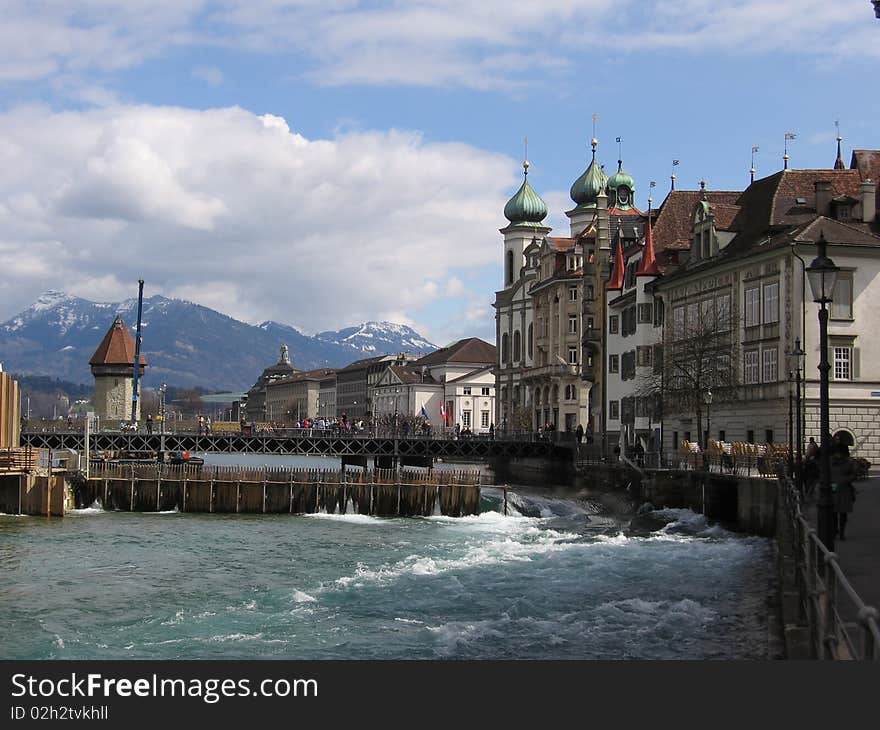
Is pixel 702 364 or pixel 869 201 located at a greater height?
pixel 869 201

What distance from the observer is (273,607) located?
28625 millimetres

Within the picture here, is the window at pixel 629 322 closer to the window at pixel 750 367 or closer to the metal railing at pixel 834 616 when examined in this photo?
the window at pixel 750 367

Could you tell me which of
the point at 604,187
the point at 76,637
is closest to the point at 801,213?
the point at 76,637

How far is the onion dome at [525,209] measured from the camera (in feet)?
494

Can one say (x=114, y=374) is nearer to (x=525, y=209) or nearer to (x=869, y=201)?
(x=525, y=209)

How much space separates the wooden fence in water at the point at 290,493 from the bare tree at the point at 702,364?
36.1 ft

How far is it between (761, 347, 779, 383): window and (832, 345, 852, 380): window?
2643 millimetres

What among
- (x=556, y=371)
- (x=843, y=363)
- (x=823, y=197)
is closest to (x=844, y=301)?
(x=843, y=363)

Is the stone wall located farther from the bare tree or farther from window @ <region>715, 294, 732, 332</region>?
window @ <region>715, 294, 732, 332</region>

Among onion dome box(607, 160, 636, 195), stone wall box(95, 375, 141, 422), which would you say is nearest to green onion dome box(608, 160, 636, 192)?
onion dome box(607, 160, 636, 195)

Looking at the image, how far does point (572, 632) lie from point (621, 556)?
13.8 m

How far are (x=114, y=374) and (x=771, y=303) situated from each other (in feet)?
351

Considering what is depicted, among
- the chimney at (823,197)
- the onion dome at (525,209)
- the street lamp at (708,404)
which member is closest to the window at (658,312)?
the street lamp at (708,404)

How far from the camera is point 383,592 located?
102 ft
